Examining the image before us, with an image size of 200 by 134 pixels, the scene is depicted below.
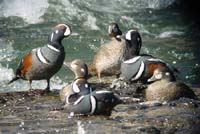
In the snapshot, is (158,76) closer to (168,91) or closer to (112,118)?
→ (168,91)

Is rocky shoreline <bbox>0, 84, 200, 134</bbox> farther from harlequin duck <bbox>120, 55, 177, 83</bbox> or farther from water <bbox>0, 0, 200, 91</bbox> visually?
water <bbox>0, 0, 200, 91</bbox>

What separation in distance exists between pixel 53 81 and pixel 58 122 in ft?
14.3

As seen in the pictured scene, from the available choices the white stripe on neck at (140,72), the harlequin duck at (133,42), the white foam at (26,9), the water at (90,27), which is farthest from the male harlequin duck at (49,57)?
the white foam at (26,9)

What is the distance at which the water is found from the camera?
1461 cm

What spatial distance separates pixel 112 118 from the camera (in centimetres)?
843

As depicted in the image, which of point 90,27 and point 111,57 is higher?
point 90,27

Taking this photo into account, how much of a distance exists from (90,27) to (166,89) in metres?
7.63

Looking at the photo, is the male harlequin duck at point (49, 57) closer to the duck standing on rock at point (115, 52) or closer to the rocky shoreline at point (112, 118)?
the rocky shoreline at point (112, 118)

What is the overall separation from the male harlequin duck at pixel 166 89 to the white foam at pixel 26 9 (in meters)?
7.53

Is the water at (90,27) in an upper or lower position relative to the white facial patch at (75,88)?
upper

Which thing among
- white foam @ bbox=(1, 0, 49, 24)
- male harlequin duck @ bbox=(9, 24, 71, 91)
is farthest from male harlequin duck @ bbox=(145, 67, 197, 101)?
white foam @ bbox=(1, 0, 49, 24)

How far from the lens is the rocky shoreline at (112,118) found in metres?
8.00

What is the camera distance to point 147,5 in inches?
742

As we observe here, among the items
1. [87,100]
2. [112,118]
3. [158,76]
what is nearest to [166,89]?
[158,76]
